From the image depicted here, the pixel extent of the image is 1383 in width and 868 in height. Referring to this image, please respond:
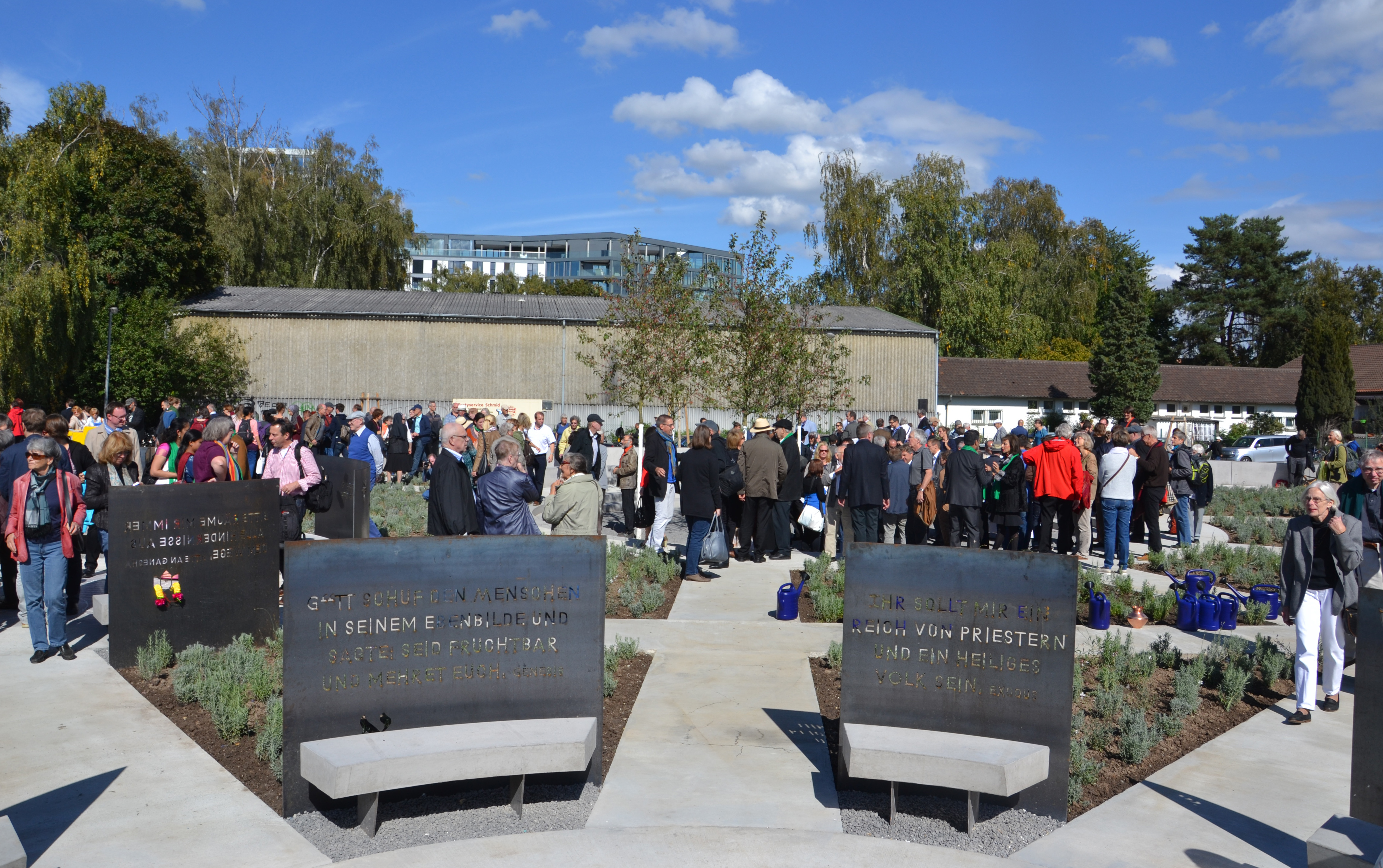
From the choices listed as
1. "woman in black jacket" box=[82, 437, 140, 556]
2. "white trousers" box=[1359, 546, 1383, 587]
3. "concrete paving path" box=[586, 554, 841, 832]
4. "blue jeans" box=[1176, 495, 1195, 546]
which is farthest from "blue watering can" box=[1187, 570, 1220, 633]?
"woman in black jacket" box=[82, 437, 140, 556]

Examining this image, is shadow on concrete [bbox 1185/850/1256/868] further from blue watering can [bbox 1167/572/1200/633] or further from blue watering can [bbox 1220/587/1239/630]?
blue watering can [bbox 1220/587/1239/630]

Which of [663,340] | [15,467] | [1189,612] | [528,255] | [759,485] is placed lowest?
[1189,612]

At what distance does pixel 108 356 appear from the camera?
3241 centimetres

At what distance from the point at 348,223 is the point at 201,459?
44823 mm

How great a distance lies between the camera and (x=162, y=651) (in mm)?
7758

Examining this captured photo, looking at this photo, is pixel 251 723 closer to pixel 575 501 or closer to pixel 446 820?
pixel 446 820

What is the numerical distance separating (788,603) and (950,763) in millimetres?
4841

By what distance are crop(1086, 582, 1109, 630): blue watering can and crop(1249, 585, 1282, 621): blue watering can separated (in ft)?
6.62

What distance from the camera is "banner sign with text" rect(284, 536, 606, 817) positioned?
5.21 meters

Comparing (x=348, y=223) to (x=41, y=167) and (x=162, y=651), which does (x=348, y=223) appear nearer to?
(x=41, y=167)

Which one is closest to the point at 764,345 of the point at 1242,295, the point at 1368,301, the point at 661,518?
the point at 661,518

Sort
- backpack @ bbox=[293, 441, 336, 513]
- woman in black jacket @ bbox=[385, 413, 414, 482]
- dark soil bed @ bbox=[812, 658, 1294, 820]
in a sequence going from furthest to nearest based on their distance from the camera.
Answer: woman in black jacket @ bbox=[385, 413, 414, 482], backpack @ bbox=[293, 441, 336, 513], dark soil bed @ bbox=[812, 658, 1294, 820]

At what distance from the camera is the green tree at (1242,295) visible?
67.4 metres

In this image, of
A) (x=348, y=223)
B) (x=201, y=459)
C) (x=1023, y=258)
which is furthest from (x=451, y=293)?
(x=201, y=459)
